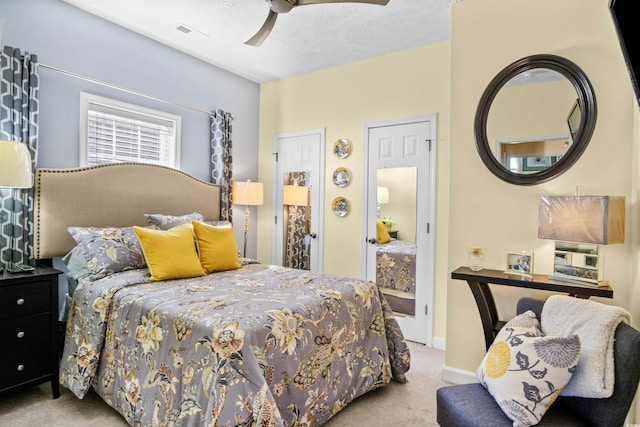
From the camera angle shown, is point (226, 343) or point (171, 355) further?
point (171, 355)

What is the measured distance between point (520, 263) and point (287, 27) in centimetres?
268

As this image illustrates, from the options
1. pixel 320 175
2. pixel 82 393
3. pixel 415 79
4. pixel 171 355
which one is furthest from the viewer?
pixel 320 175

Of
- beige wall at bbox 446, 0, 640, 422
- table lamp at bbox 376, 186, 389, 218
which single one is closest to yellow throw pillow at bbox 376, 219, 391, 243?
table lamp at bbox 376, 186, 389, 218

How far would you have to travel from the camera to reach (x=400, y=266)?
12.1ft

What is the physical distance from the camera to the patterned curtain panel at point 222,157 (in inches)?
159

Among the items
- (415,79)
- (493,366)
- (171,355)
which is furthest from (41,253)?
(415,79)

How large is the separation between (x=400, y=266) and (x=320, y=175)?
1.40 m

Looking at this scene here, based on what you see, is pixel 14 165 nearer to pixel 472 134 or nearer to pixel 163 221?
pixel 163 221

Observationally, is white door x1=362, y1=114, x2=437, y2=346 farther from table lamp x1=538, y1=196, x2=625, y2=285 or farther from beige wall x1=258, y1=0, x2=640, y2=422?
table lamp x1=538, y1=196, x2=625, y2=285

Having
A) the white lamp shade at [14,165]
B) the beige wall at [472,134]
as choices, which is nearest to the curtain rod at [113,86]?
the white lamp shade at [14,165]

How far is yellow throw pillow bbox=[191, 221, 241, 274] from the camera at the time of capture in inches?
114

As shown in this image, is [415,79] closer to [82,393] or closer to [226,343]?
[226,343]

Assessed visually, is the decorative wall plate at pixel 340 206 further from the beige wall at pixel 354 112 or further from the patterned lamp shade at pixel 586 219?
the patterned lamp shade at pixel 586 219

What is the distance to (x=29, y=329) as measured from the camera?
88.5 inches
